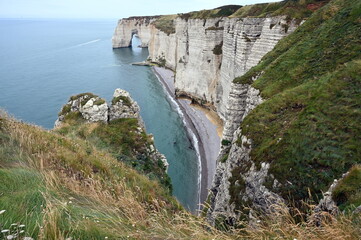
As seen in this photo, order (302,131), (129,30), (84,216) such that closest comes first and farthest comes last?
(84,216) → (302,131) → (129,30)

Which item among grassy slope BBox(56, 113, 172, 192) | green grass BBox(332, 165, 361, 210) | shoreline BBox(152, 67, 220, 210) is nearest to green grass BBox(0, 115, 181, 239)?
green grass BBox(332, 165, 361, 210)

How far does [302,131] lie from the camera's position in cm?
1165

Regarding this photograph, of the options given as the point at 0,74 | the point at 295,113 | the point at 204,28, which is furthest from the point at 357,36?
the point at 0,74

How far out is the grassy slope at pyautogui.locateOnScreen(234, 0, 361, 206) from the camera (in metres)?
10.1

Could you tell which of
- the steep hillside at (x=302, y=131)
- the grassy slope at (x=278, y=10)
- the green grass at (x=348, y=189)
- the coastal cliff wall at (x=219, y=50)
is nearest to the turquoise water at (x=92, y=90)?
the coastal cliff wall at (x=219, y=50)

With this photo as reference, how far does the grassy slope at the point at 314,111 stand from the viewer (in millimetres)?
10109

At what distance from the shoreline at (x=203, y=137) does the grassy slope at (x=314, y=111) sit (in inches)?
514

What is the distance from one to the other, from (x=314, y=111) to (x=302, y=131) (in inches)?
59.2

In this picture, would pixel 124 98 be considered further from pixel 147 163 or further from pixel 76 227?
pixel 76 227

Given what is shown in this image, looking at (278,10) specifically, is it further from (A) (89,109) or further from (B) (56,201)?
(B) (56,201)

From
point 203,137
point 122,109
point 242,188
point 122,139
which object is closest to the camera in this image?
point 242,188

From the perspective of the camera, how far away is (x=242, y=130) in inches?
567

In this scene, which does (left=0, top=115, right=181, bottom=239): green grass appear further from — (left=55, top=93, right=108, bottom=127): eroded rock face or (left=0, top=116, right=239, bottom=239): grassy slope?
(left=55, top=93, right=108, bottom=127): eroded rock face

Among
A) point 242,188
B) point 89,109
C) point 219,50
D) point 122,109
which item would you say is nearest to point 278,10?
point 219,50
